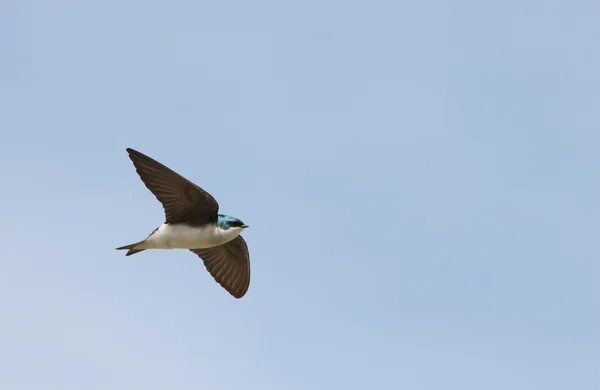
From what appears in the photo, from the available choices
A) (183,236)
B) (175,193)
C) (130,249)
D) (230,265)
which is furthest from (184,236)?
(230,265)

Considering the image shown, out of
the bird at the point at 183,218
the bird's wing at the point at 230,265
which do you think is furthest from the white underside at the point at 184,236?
the bird's wing at the point at 230,265

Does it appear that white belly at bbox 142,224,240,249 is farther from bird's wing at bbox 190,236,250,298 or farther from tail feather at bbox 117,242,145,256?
bird's wing at bbox 190,236,250,298

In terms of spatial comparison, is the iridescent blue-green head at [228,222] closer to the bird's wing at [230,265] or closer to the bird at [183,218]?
the bird at [183,218]

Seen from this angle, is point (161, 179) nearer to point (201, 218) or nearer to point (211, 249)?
point (201, 218)

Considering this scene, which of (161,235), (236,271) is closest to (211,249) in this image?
(236,271)

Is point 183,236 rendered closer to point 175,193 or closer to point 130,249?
point 175,193

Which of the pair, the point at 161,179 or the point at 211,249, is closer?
the point at 161,179
